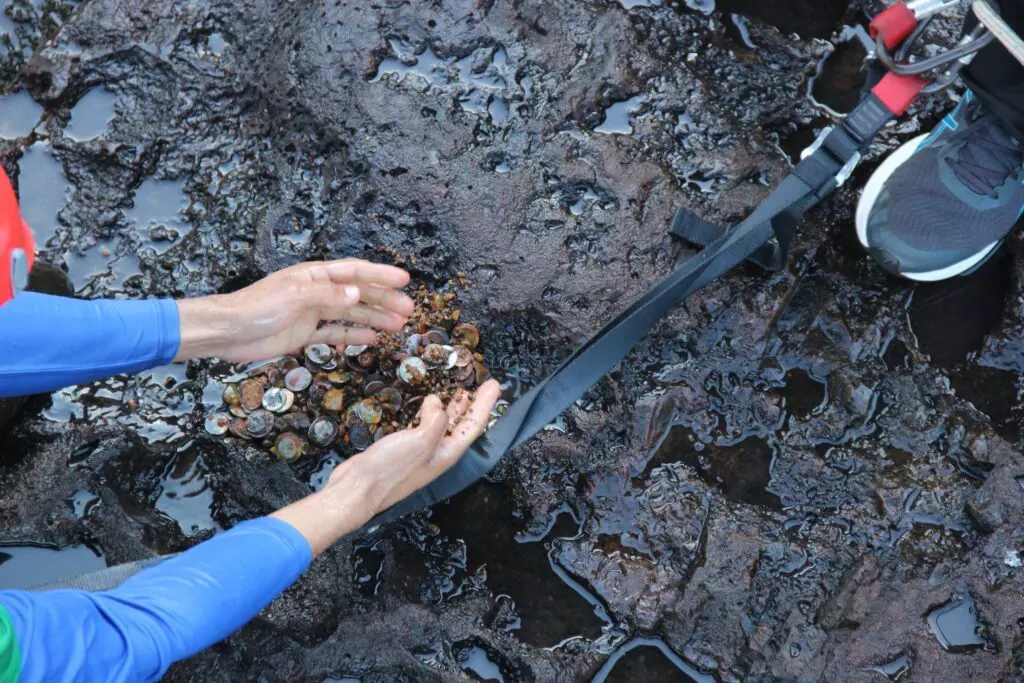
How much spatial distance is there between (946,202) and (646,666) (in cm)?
208

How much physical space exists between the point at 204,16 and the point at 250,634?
2439 mm

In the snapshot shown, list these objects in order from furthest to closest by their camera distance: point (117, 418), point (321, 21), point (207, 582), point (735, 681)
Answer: point (321, 21) → point (117, 418) → point (735, 681) → point (207, 582)

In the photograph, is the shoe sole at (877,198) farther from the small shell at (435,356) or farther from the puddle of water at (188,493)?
the puddle of water at (188,493)

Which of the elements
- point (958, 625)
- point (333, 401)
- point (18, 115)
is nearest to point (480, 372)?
point (333, 401)

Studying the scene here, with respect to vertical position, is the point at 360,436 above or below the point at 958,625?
above

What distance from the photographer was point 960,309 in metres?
3.11

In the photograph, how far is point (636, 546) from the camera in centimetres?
270

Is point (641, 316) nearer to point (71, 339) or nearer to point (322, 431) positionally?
point (322, 431)

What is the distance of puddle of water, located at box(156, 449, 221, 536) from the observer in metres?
2.76

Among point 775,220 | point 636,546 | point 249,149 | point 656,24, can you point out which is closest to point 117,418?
point 249,149

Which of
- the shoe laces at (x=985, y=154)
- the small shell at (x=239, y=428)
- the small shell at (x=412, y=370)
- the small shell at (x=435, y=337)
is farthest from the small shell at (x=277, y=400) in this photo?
the shoe laces at (x=985, y=154)

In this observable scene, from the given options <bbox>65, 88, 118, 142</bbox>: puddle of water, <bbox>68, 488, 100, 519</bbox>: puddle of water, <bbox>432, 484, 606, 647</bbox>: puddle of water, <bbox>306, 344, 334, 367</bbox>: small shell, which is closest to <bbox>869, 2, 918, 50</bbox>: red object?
→ <bbox>432, 484, 606, 647</bbox>: puddle of water

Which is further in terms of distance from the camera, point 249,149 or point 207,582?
point 249,149

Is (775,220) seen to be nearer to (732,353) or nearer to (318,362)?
(732,353)
